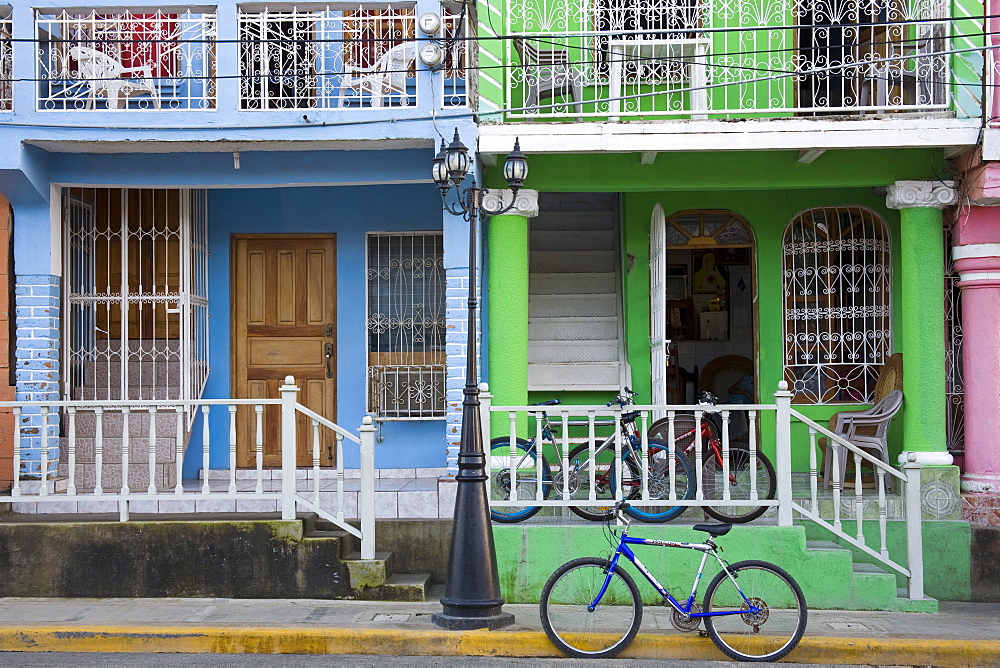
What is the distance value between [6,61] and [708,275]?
8.72m

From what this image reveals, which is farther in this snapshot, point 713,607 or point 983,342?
point 983,342

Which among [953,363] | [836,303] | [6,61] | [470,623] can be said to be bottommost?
[470,623]

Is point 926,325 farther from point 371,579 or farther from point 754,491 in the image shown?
point 371,579

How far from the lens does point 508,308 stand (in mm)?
9656

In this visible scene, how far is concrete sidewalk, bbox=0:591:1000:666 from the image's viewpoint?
7422 millimetres

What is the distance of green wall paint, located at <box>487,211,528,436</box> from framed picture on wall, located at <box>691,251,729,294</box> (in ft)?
16.0

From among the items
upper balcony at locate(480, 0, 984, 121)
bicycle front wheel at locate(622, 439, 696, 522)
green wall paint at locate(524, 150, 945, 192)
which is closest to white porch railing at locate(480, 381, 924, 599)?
bicycle front wheel at locate(622, 439, 696, 522)

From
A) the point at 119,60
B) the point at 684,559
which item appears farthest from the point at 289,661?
the point at 119,60

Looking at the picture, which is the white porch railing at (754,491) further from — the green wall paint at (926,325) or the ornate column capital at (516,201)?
the ornate column capital at (516,201)

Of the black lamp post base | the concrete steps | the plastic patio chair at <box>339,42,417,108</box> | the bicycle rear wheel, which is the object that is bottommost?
the black lamp post base

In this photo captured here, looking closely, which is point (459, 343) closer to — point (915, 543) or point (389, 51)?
point (389, 51)

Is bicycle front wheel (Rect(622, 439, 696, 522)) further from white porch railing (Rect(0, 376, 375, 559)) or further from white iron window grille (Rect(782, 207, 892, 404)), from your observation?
white iron window grille (Rect(782, 207, 892, 404))

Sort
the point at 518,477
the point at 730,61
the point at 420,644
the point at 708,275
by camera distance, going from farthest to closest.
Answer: the point at 708,275 < the point at 730,61 < the point at 518,477 < the point at 420,644

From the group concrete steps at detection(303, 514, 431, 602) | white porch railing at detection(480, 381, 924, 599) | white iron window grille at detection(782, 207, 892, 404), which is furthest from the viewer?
white iron window grille at detection(782, 207, 892, 404)
